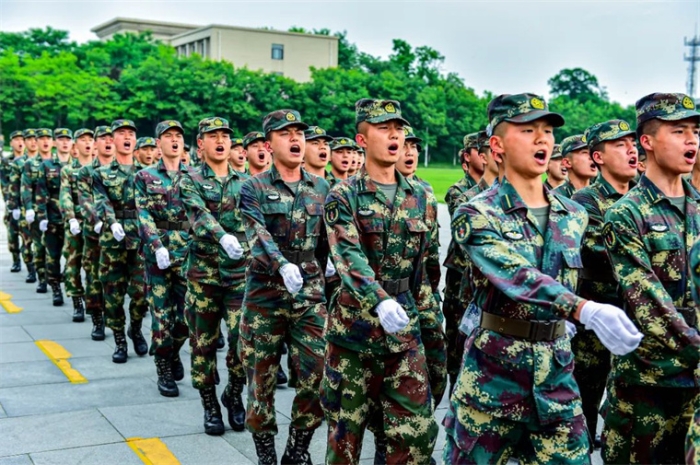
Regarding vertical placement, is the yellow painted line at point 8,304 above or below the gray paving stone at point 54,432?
below

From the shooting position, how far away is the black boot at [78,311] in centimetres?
1165

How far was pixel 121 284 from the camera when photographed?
998cm

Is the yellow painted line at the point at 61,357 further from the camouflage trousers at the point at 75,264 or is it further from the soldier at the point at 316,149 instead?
the soldier at the point at 316,149

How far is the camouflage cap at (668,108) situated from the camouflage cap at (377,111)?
1.35m

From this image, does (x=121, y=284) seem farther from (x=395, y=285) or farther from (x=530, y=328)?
(x=530, y=328)

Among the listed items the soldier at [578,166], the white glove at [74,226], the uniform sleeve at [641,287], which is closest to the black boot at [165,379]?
the white glove at [74,226]

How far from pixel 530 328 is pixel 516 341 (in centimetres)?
8

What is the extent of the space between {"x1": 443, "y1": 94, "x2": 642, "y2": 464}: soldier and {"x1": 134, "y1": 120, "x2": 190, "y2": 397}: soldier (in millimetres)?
4309

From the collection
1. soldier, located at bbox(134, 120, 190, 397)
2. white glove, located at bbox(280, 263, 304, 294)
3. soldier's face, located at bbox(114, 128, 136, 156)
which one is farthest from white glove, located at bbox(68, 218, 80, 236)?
white glove, located at bbox(280, 263, 304, 294)

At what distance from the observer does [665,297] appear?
459 cm

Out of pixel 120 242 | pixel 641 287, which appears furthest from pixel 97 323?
pixel 641 287

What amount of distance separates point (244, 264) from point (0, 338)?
4.53 m

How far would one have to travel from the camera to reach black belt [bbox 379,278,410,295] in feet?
16.7

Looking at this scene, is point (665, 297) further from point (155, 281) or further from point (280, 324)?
point (155, 281)
